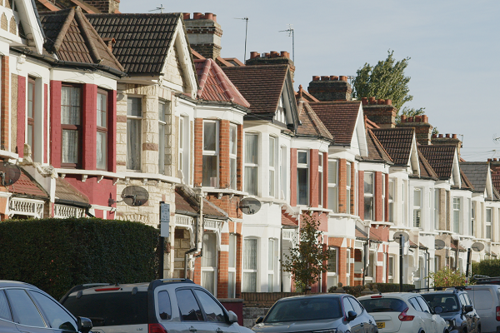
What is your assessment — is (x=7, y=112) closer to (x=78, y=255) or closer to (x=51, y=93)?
(x=51, y=93)

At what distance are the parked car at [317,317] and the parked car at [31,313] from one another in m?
5.44

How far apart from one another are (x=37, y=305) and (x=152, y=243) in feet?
26.5

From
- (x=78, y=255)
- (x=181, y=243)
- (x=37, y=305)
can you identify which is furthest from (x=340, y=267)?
(x=37, y=305)

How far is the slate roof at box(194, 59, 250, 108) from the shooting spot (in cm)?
2698

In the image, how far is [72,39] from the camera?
20.8 meters

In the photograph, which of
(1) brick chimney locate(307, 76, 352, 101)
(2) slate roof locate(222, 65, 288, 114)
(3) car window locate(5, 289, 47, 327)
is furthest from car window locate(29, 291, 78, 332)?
(1) brick chimney locate(307, 76, 352, 101)

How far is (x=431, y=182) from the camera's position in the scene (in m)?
48.3

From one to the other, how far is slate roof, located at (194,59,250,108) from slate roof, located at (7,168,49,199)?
344 inches

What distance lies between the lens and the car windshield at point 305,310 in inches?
629

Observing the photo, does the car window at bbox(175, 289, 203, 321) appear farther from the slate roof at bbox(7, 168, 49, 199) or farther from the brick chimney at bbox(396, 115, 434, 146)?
the brick chimney at bbox(396, 115, 434, 146)

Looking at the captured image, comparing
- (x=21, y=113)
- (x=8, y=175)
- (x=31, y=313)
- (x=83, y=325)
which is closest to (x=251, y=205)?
(x=21, y=113)

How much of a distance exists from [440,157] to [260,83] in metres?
24.9

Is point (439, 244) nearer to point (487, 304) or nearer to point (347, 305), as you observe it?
point (487, 304)

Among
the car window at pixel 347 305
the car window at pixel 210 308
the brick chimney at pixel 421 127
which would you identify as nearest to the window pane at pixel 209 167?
the car window at pixel 347 305
